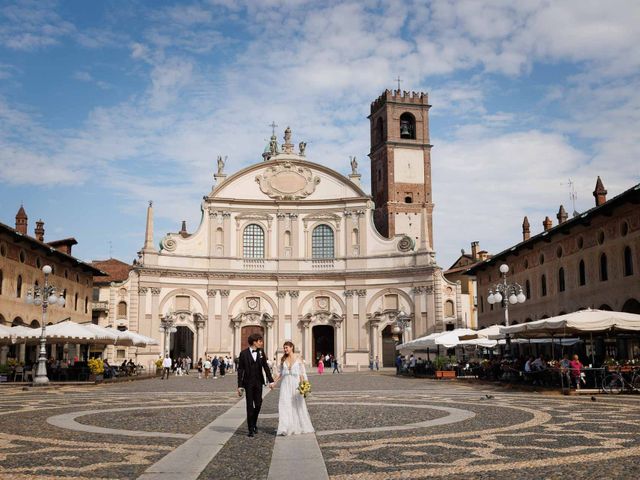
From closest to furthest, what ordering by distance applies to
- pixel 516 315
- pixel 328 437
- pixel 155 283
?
pixel 328 437 < pixel 516 315 < pixel 155 283

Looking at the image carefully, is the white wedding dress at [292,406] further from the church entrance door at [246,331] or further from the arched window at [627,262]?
the church entrance door at [246,331]

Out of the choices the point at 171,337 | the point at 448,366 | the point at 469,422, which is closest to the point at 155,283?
the point at 171,337

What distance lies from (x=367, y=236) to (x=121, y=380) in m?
26.1

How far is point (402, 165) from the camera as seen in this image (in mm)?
67625

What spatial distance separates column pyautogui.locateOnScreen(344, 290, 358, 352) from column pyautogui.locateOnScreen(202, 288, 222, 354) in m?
9.72

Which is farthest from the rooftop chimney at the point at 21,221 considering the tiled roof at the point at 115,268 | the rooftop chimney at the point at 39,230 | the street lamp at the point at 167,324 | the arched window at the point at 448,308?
the arched window at the point at 448,308

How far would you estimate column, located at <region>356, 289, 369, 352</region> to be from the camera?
5428 cm

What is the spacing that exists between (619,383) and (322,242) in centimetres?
3582

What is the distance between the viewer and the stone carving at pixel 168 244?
54125 millimetres

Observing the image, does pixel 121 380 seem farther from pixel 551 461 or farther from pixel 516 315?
pixel 551 461

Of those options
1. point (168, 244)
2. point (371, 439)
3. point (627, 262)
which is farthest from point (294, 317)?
point (371, 439)

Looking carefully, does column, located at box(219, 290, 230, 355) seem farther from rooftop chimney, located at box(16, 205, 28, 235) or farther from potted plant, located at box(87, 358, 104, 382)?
potted plant, located at box(87, 358, 104, 382)

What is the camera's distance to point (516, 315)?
147 ft

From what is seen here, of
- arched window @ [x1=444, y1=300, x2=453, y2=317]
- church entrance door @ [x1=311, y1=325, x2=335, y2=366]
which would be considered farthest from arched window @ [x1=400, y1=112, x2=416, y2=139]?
church entrance door @ [x1=311, y1=325, x2=335, y2=366]
